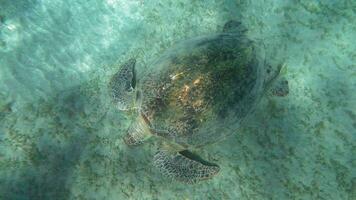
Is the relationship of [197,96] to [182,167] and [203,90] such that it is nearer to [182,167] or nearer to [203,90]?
[203,90]

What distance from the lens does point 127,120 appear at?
3600mm

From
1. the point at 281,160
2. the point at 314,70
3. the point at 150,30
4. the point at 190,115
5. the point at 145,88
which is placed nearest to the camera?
the point at 190,115

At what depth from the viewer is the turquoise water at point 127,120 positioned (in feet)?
10.9

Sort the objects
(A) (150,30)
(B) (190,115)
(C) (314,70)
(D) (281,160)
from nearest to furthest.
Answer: (B) (190,115)
(D) (281,160)
(C) (314,70)
(A) (150,30)

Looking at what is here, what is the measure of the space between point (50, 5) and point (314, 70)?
3.37 meters

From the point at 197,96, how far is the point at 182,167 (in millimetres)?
862

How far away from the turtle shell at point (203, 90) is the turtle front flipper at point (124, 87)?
40 centimetres

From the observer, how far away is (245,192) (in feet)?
10.8

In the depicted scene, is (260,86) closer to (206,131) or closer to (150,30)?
(206,131)

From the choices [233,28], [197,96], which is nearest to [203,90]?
[197,96]

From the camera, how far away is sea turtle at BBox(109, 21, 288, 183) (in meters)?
2.86

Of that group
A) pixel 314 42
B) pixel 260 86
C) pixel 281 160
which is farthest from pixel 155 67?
pixel 314 42

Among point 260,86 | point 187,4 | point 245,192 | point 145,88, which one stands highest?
point 187,4

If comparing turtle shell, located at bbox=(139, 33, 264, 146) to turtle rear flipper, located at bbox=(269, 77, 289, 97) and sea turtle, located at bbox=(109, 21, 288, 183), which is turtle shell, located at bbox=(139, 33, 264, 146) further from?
turtle rear flipper, located at bbox=(269, 77, 289, 97)
